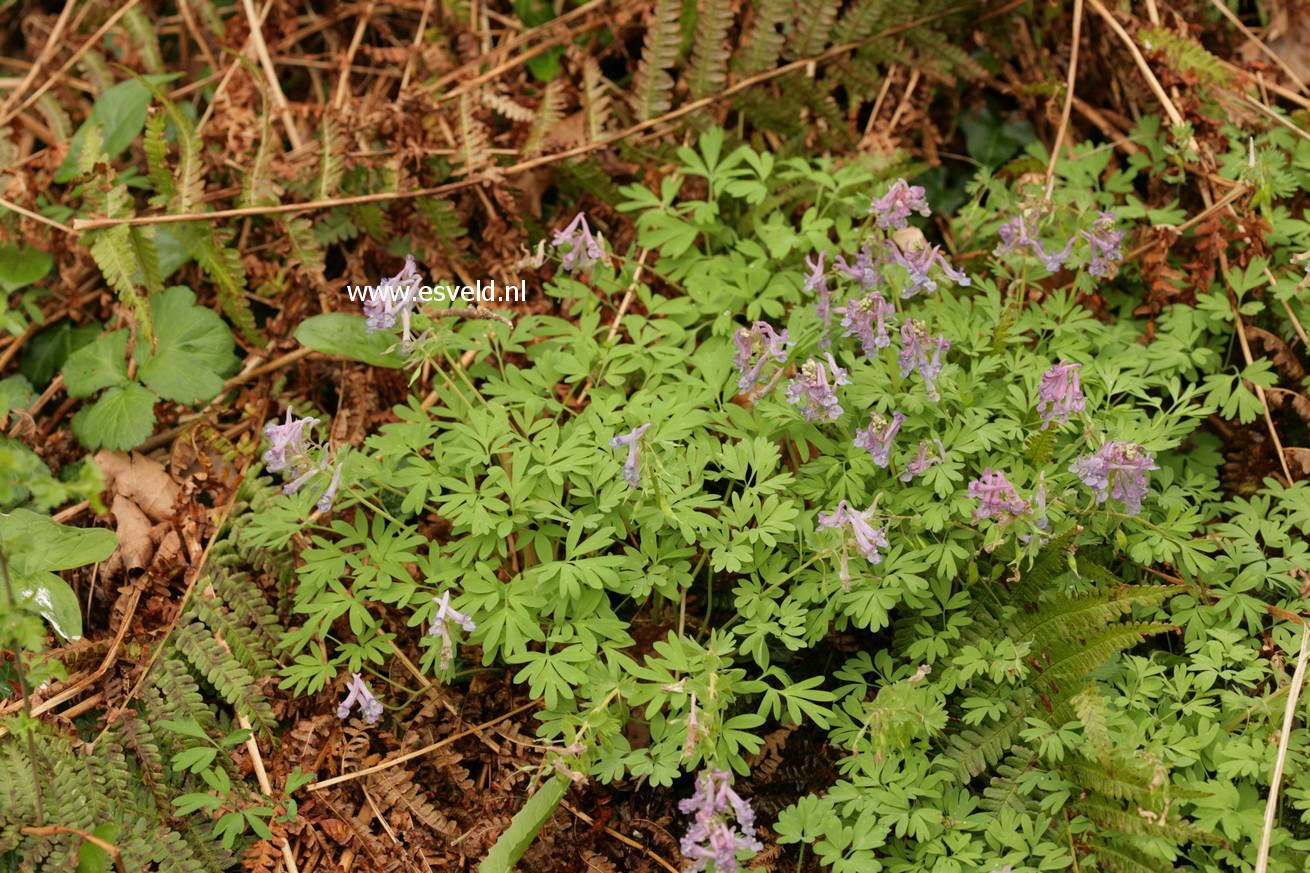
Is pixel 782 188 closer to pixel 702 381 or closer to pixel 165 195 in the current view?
pixel 702 381

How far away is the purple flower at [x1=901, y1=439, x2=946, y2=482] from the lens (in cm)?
281

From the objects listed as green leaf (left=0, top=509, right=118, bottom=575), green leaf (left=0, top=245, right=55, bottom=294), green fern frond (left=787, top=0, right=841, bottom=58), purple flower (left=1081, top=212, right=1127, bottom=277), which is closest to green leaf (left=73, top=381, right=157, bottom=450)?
green leaf (left=0, top=509, right=118, bottom=575)

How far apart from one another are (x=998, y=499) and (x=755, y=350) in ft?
2.51

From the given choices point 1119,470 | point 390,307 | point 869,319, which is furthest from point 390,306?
point 1119,470

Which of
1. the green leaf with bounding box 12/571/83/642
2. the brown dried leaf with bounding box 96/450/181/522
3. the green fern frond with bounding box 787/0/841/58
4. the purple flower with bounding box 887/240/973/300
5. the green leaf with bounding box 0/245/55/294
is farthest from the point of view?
the green fern frond with bounding box 787/0/841/58

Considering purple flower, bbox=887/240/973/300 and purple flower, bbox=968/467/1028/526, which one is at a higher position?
purple flower, bbox=887/240/973/300

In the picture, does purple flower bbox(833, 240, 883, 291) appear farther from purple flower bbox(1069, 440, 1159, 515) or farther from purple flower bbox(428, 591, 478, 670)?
purple flower bbox(428, 591, 478, 670)

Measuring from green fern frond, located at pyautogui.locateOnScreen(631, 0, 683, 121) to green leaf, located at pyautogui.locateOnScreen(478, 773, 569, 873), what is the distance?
2620 mm

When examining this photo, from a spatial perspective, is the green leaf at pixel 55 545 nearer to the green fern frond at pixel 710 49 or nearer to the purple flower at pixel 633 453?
the purple flower at pixel 633 453

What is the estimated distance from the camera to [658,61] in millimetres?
4059

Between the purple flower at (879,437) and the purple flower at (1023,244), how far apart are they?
0.75 metres

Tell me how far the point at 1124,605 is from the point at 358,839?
218 centimetres

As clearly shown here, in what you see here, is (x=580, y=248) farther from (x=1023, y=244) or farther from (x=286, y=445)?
(x=1023, y=244)

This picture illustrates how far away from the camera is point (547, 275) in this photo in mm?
3877
